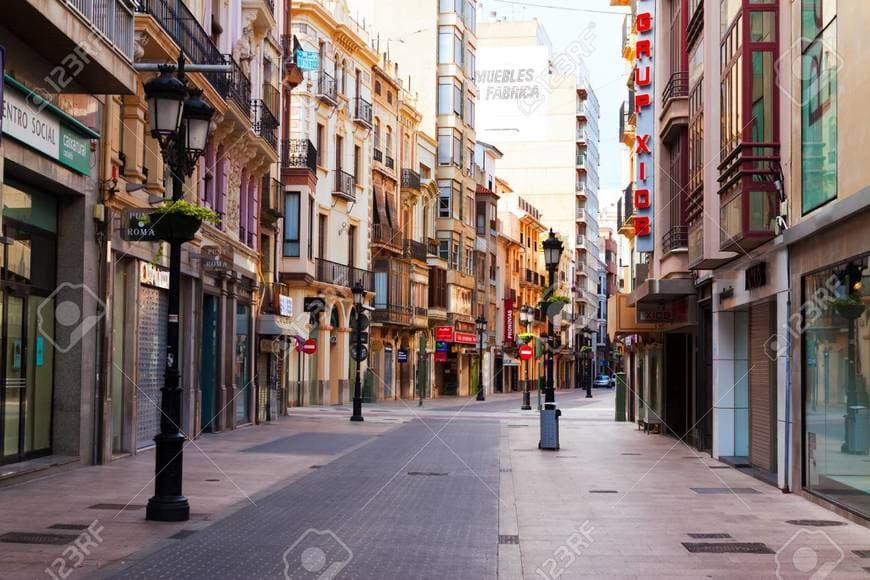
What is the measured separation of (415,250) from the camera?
216 feet

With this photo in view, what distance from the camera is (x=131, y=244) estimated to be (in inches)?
801

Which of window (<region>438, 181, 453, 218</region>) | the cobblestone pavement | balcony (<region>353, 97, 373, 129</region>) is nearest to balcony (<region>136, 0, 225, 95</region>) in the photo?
the cobblestone pavement

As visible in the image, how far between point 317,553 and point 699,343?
16.2 metres

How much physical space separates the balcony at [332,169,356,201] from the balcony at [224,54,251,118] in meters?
21.9

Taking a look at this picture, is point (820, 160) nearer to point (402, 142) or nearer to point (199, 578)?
point (199, 578)

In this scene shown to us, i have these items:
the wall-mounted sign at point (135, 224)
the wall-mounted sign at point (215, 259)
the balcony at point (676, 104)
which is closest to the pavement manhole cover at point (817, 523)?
the wall-mounted sign at point (135, 224)

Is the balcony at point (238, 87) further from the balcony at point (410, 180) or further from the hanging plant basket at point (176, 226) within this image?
the balcony at point (410, 180)

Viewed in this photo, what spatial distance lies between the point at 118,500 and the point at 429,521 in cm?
387

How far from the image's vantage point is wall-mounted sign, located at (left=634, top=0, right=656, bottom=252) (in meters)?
30.0

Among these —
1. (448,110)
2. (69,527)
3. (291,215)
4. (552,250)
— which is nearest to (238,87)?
(552,250)

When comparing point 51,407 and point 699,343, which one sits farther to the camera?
point 699,343

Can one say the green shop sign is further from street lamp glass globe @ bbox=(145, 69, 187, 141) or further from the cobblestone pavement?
the cobblestone pavement

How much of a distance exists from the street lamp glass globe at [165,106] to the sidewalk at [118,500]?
412cm

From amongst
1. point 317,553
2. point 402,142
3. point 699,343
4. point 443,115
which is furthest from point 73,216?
point 443,115
